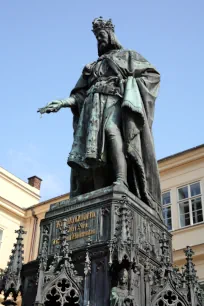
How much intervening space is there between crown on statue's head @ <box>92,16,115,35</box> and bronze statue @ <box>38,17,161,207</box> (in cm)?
49

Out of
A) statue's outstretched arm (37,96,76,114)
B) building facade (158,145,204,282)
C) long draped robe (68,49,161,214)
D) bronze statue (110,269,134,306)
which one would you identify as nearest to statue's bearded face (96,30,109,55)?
long draped robe (68,49,161,214)

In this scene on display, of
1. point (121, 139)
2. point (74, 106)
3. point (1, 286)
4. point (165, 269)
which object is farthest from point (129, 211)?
point (74, 106)

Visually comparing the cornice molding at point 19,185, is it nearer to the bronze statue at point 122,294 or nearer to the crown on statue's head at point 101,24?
the crown on statue's head at point 101,24

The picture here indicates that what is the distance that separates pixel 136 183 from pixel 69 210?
1.12m

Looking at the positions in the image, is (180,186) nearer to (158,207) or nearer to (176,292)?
(158,207)

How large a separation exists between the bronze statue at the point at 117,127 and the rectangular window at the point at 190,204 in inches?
615

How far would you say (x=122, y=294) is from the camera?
17.6ft

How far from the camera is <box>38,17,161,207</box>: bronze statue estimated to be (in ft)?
23.3

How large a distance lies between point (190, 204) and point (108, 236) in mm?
17716

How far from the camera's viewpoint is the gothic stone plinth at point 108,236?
5527mm

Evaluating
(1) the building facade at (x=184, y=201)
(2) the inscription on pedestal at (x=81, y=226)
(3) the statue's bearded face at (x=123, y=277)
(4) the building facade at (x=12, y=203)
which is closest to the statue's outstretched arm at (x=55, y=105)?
(2) the inscription on pedestal at (x=81, y=226)

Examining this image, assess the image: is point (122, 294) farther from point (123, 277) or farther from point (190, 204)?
point (190, 204)

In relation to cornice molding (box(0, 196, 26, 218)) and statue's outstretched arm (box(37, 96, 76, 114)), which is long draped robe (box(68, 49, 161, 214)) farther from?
cornice molding (box(0, 196, 26, 218))

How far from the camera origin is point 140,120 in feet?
23.9
